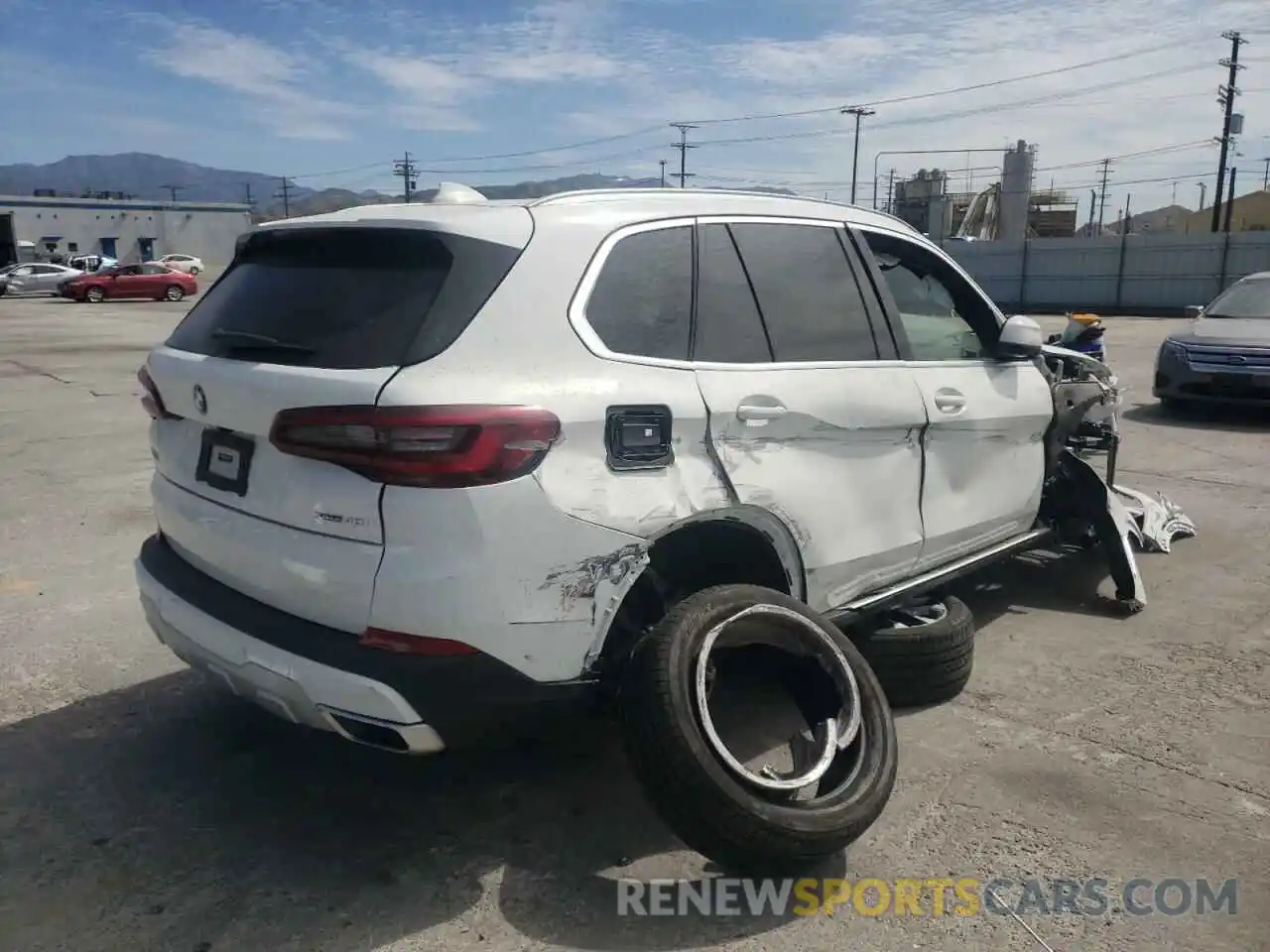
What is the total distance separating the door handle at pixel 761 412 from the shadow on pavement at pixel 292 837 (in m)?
1.29

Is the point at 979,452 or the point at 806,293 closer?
the point at 806,293

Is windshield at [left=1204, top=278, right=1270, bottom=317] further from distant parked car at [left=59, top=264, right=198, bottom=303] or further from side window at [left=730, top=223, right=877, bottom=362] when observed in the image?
distant parked car at [left=59, top=264, right=198, bottom=303]

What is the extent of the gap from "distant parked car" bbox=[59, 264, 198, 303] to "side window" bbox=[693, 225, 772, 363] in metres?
40.9

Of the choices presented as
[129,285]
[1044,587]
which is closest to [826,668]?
[1044,587]

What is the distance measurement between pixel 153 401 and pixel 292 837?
1.51 meters

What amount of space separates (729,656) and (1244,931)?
5.18ft

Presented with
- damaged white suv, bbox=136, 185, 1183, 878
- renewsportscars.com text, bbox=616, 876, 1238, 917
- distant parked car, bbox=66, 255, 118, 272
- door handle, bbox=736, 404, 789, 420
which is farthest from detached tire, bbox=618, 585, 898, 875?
distant parked car, bbox=66, 255, 118, 272

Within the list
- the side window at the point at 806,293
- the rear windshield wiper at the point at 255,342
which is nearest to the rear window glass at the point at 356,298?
the rear windshield wiper at the point at 255,342

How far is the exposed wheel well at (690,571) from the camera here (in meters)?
3.16

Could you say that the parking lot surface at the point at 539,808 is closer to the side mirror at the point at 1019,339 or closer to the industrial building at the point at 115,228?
the side mirror at the point at 1019,339

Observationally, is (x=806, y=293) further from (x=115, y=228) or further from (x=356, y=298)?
(x=115, y=228)

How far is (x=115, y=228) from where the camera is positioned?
234 ft

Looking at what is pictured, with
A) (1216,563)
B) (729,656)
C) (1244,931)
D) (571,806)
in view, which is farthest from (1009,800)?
(1216,563)

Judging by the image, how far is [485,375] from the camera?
2721 mm
